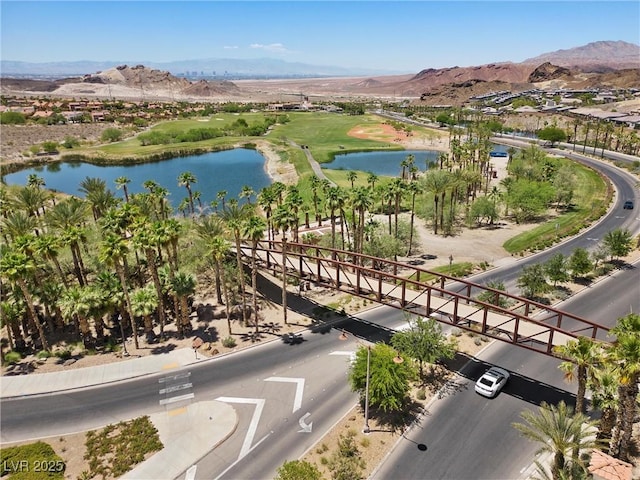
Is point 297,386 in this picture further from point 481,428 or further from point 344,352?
point 481,428

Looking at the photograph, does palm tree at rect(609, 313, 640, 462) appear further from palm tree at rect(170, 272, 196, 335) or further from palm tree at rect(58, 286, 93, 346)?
palm tree at rect(58, 286, 93, 346)

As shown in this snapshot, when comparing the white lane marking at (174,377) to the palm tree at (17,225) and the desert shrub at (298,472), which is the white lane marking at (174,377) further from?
the palm tree at (17,225)

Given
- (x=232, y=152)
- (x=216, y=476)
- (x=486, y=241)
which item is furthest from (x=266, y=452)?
(x=232, y=152)

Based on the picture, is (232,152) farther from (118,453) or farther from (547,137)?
(118,453)

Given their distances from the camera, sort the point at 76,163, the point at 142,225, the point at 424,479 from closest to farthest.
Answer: the point at 424,479, the point at 142,225, the point at 76,163

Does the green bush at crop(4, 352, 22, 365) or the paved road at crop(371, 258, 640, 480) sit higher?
the paved road at crop(371, 258, 640, 480)

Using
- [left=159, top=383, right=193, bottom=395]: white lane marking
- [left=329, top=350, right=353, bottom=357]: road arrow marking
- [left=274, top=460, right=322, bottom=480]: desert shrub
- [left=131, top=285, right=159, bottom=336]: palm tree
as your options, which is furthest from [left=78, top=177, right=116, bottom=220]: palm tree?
[left=274, top=460, right=322, bottom=480]: desert shrub
